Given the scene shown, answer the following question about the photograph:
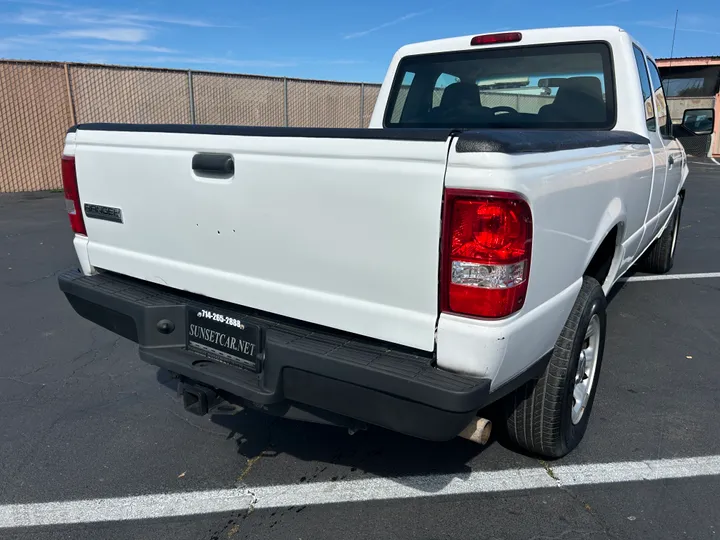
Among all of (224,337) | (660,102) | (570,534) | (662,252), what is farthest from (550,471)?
(662,252)

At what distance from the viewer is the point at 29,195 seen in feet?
40.0

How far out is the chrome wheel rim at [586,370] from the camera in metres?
2.96

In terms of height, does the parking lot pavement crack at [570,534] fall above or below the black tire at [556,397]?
below

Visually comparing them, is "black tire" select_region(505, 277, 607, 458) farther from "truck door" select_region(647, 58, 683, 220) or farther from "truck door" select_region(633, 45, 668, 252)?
"truck door" select_region(647, 58, 683, 220)

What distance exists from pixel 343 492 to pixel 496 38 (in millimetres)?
3242

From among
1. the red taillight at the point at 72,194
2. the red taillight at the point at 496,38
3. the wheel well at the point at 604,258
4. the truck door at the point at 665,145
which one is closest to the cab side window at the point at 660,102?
the truck door at the point at 665,145

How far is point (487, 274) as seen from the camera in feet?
6.19

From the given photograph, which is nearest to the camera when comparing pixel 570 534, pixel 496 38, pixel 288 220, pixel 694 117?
pixel 288 220

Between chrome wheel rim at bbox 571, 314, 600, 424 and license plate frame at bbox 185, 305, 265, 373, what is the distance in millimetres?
1644

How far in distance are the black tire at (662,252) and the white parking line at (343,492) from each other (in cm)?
381

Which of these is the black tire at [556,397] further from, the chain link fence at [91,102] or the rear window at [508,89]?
the chain link fence at [91,102]

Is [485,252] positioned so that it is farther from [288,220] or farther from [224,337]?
[224,337]

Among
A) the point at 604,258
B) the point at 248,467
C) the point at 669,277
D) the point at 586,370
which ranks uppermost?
the point at 604,258

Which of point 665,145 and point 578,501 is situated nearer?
point 578,501
